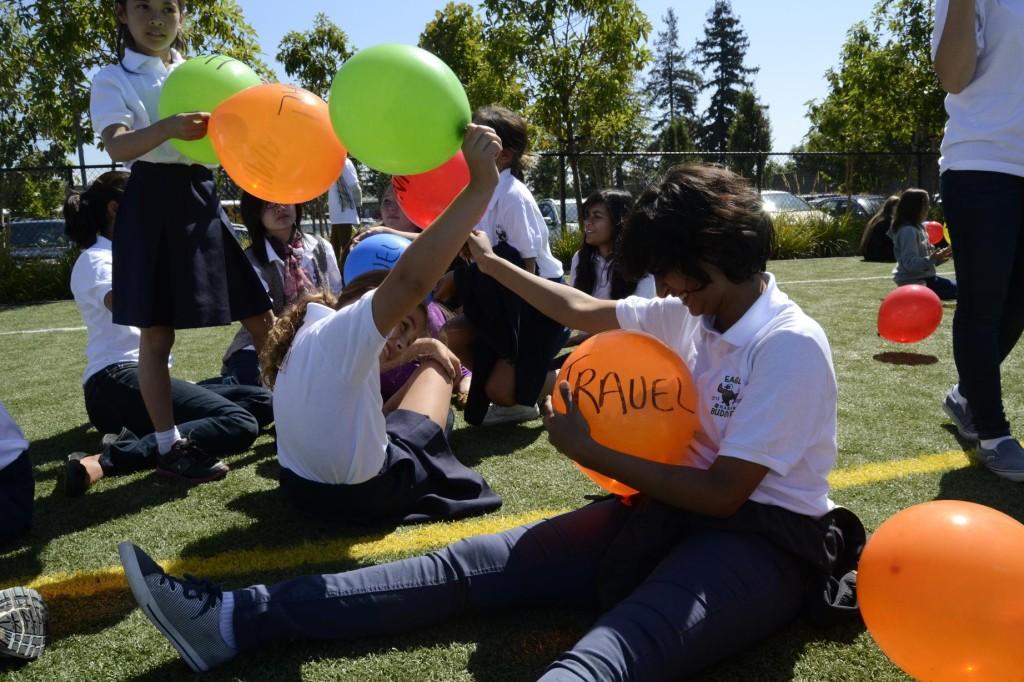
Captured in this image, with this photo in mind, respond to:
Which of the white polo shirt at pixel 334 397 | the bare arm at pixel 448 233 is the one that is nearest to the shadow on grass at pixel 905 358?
the white polo shirt at pixel 334 397

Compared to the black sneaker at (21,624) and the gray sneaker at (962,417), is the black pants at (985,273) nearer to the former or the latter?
the gray sneaker at (962,417)

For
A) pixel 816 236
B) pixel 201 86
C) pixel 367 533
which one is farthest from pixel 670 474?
pixel 816 236

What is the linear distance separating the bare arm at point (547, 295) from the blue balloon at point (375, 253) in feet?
3.62

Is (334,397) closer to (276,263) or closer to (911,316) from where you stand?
(276,263)

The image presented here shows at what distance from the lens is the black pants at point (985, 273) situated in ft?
9.86

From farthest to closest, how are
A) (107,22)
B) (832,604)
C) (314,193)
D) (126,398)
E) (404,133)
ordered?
(107,22) → (126,398) → (314,193) → (404,133) → (832,604)

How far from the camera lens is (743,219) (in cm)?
190

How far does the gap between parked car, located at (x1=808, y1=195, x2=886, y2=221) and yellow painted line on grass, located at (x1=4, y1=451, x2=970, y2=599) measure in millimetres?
15571

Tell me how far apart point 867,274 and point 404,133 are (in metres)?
10.6

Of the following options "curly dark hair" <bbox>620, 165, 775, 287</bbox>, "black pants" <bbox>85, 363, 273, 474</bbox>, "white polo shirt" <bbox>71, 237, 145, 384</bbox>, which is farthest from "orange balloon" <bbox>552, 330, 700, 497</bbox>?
"white polo shirt" <bbox>71, 237, 145, 384</bbox>

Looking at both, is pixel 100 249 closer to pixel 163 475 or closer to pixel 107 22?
pixel 163 475

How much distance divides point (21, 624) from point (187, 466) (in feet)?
4.42

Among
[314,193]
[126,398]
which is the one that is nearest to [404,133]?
[314,193]

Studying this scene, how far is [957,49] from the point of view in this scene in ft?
9.64
